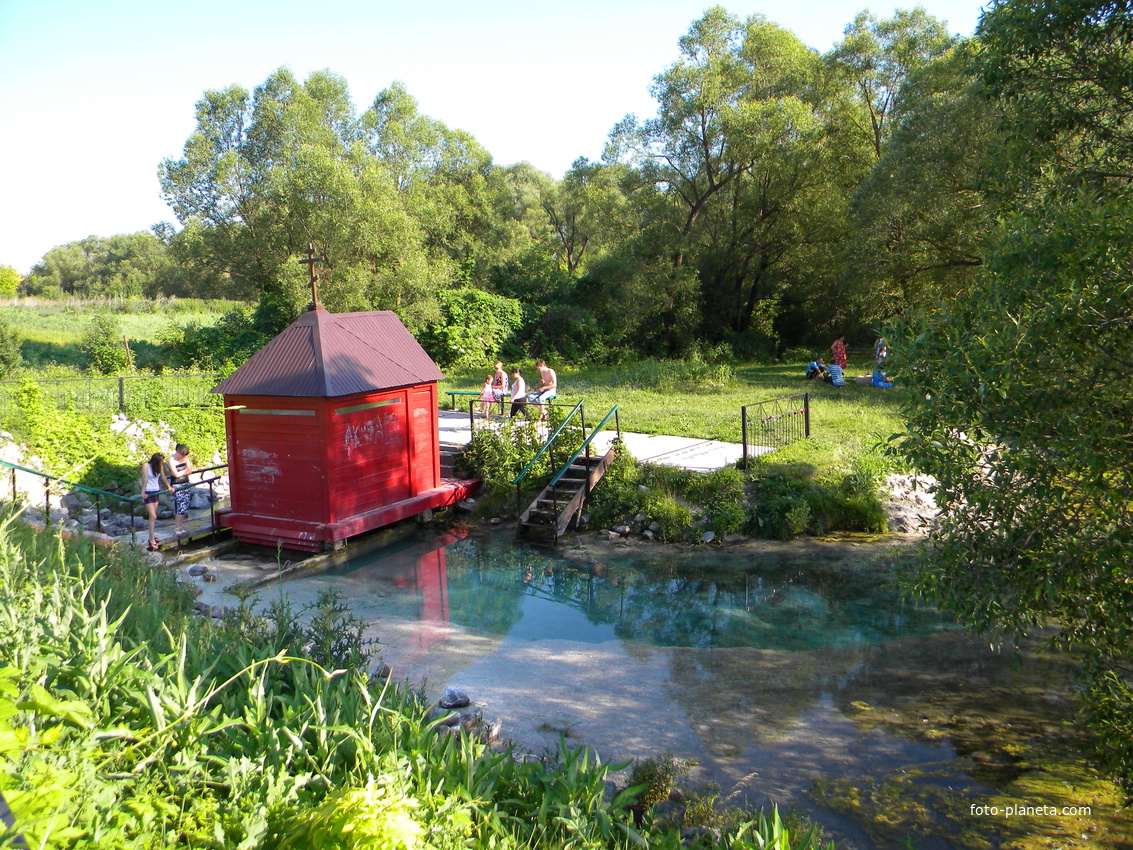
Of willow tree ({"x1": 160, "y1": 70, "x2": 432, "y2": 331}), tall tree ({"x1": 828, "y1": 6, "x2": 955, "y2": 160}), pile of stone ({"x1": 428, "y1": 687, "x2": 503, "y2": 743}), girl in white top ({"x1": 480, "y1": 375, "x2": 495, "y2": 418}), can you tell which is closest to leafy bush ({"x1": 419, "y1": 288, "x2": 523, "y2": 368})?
willow tree ({"x1": 160, "y1": 70, "x2": 432, "y2": 331})

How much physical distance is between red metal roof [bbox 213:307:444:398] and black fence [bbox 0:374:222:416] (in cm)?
629

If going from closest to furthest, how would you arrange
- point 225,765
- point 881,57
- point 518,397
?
point 225,765 < point 518,397 < point 881,57

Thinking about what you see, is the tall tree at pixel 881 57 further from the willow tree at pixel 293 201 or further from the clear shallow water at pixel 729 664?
the clear shallow water at pixel 729 664

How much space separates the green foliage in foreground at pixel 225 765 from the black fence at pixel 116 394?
1484cm

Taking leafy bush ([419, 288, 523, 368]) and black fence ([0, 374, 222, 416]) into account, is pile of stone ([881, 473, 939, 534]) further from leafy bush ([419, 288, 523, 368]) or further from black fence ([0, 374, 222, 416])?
leafy bush ([419, 288, 523, 368])

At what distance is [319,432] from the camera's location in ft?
42.1

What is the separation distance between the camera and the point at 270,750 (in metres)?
3.99

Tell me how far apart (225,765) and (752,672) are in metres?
6.50

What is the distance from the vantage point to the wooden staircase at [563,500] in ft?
47.0

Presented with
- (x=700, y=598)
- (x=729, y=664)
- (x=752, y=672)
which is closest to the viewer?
(x=752, y=672)

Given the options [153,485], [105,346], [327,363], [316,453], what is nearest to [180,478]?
[153,485]

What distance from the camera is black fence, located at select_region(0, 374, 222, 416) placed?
58.6 feet

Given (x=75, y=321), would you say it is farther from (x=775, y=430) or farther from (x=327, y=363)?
(x=775, y=430)

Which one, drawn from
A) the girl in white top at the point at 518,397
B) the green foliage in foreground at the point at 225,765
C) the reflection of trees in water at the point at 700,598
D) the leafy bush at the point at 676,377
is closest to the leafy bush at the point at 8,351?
the girl in white top at the point at 518,397
